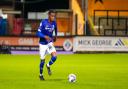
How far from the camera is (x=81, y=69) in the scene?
78.7ft

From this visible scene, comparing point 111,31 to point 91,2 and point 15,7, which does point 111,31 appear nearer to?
point 91,2

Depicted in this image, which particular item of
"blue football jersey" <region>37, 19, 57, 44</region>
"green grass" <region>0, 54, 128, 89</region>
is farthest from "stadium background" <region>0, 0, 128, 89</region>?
"blue football jersey" <region>37, 19, 57, 44</region>

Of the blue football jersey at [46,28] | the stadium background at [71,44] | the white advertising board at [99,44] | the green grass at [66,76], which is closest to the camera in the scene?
the green grass at [66,76]

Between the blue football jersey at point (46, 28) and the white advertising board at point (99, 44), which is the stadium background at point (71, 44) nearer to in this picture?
the white advertising board at point (99, 44)

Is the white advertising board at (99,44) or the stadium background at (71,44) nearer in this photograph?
the stadium background at (71,44)

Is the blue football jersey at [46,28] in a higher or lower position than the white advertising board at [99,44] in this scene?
higher

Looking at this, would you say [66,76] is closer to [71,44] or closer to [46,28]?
[46,28]

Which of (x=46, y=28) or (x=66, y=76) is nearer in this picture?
(x=46, y=28)

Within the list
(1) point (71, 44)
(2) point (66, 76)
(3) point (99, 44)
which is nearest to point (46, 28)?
(2) point (66, 76)

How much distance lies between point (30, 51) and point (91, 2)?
11001 mm

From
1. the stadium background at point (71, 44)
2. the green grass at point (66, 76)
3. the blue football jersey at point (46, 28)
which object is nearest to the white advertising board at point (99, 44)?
the stadium background at point (71, 44)

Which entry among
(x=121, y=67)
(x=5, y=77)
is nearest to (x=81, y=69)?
(x=121, y=67)

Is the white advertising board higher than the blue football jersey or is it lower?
lower

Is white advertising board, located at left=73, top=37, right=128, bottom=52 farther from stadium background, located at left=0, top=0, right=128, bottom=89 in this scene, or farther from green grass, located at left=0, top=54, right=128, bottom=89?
green grass, located at left=0, top=54, right=128, bottom=89
